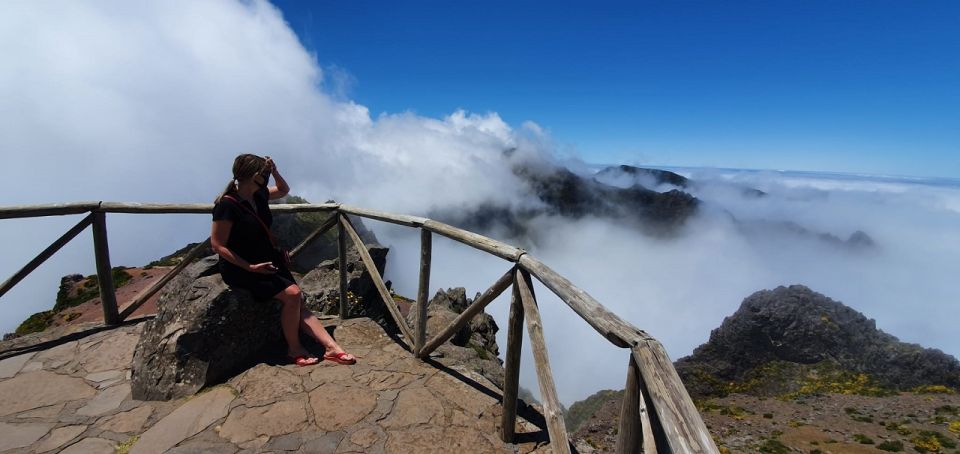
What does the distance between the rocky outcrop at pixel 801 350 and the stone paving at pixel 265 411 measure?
4113cm

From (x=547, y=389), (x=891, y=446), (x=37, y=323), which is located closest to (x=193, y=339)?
(x=547, y=389)

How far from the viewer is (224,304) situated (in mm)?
5090

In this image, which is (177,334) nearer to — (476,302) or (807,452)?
(476,302)

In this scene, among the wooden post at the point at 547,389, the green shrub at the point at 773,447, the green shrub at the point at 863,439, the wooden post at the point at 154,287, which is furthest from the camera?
the green shrub at the point at 773,447

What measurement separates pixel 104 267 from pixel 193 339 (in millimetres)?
3289

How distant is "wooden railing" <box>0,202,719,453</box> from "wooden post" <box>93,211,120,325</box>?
1cm

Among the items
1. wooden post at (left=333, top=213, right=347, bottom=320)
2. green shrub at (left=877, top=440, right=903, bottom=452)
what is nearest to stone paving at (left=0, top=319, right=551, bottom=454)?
wooden post at (left=333, top=213, right=347, bottom=320)

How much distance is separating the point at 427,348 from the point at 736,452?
2301cm

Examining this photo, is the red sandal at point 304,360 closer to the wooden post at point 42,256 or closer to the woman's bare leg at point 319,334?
the woman's bare leg at point 319,334

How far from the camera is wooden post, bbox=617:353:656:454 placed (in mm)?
2690

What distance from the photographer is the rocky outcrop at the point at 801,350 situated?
38.2m

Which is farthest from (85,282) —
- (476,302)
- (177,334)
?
(476,302)

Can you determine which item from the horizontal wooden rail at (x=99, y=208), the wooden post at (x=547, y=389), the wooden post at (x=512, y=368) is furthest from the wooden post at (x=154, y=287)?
the wooden post at (x=547, y=389)

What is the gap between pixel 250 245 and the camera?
5.21 metres
